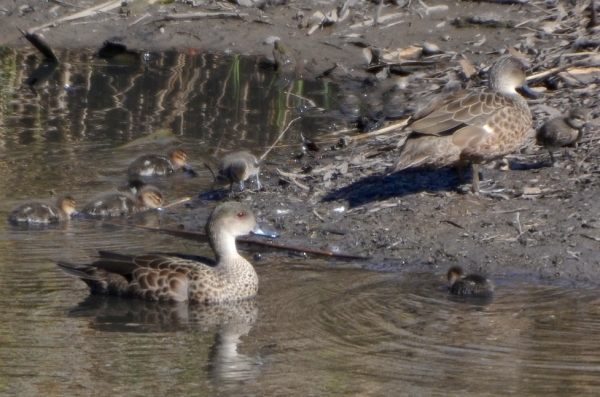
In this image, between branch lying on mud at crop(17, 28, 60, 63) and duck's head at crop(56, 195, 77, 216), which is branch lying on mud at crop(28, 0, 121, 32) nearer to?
branch lying on mud at crop(17, 28, 60, 63)

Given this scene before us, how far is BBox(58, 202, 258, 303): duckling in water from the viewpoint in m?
6.93

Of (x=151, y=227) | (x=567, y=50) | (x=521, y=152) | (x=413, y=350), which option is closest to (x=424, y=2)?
(x=567, y=50)

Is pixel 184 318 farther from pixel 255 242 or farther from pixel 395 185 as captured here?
pixel 395 185

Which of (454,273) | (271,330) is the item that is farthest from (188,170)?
(271,330)

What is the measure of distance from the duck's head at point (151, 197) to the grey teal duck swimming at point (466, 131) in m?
2.05

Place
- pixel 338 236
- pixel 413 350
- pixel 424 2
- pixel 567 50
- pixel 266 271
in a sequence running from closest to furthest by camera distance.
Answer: pixel 413 350 < pixel 266 271 < pixel 338 236 < pixel 567 50 < pixel 424 2

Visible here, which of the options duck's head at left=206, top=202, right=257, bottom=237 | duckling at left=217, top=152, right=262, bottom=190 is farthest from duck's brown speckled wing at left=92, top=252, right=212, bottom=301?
duckling at left=217, top=152, right=262, bottom=190

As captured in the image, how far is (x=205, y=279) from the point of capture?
694 centimetres

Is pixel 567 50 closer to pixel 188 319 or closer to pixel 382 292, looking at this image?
pixel 382 292

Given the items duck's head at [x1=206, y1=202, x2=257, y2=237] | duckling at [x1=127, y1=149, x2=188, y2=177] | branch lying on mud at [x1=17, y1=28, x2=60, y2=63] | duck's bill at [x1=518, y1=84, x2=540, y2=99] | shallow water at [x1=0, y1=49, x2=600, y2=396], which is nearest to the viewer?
shallow water at [x1=0, y1=49, x2=600, y2=396]

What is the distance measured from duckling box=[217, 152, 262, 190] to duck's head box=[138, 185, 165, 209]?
0.56m

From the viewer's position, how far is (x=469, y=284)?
6.54 meters

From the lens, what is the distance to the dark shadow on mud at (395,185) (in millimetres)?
8633

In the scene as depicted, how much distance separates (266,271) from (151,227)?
1500 mm
